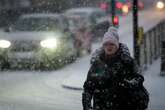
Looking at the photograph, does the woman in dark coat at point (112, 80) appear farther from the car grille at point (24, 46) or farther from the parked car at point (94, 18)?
the parked car at point (94, 18)

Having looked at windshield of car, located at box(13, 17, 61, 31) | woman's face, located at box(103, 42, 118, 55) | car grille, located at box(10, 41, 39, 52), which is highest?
windshield of car, located at box(13, 17, 61, 31)

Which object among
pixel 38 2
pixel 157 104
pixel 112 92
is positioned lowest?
pixel 157 104

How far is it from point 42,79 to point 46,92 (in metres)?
1.99

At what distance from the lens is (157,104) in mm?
11508

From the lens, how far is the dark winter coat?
5.58m

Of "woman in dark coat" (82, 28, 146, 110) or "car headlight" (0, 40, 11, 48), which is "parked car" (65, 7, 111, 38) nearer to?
"car headlight" (0, 40, 11, 48)

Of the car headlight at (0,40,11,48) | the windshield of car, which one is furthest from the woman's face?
the windshield of car

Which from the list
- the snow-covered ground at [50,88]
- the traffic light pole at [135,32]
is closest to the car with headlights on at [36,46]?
the snow-covered ground at [50,88]

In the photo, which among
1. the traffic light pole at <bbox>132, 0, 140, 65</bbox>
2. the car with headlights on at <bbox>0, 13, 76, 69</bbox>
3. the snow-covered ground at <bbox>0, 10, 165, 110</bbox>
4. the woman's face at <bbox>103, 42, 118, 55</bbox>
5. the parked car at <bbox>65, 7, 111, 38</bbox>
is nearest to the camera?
the woman's face at <bbox>103, 42, 118, 55</bbox>

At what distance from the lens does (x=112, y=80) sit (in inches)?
222

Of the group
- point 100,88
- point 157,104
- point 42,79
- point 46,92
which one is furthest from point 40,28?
point 100,88

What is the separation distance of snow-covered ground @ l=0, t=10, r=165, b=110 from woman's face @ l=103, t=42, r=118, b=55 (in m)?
5.63

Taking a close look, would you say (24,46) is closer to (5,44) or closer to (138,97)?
(5,44)

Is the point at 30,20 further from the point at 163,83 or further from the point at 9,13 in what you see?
the point at 9,13
